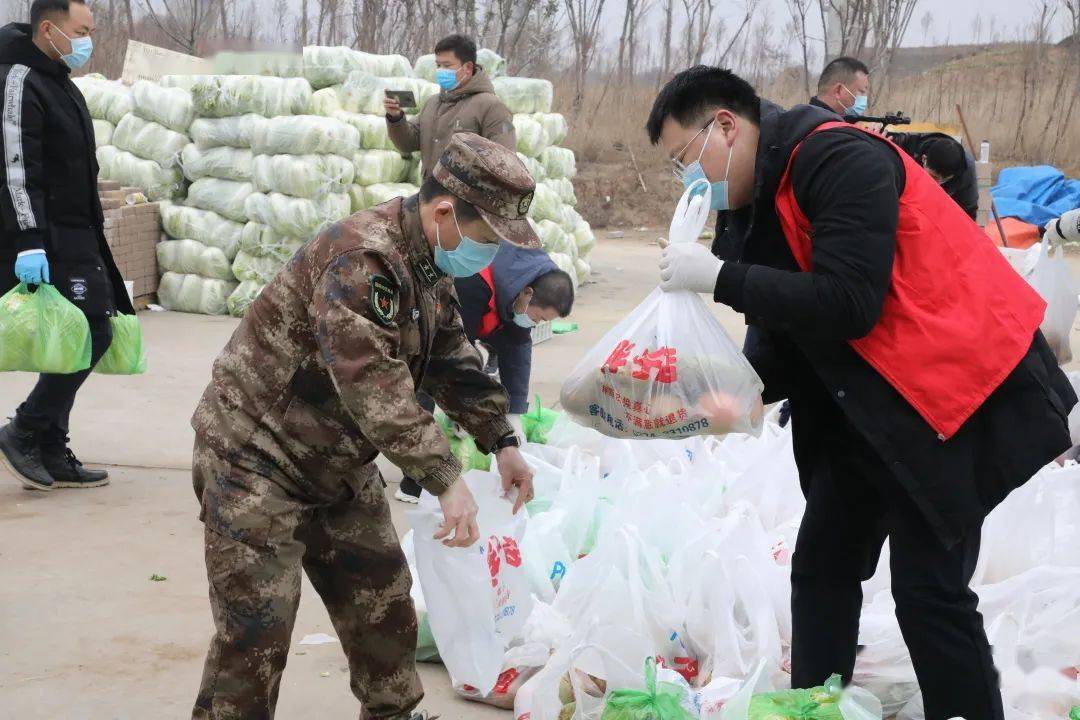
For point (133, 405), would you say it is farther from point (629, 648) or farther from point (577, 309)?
point (577, 309)

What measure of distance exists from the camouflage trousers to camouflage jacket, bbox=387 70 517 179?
13.0 feet

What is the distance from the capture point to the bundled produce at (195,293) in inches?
327

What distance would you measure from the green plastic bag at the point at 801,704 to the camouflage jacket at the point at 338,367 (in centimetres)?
78

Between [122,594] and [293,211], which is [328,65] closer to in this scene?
[293,211]

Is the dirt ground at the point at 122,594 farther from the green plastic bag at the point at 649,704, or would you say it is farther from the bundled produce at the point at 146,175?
the bundled produce at the point at 146,175

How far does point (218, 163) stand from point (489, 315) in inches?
188

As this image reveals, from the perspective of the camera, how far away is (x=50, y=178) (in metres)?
4.26

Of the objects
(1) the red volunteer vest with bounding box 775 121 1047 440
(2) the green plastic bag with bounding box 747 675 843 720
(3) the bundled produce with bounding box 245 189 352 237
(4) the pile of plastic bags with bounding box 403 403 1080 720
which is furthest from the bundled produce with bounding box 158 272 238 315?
(1) the red volunteer vest with bounding box 775 121 1047 440

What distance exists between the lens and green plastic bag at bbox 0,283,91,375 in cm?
403

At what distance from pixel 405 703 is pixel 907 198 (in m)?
1.46

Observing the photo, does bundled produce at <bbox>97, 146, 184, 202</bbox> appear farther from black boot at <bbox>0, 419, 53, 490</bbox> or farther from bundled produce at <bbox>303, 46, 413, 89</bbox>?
black boot at <bbox>0, 419, 53, 490</bbox>

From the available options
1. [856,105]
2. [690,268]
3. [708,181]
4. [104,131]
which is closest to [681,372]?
[690,268]

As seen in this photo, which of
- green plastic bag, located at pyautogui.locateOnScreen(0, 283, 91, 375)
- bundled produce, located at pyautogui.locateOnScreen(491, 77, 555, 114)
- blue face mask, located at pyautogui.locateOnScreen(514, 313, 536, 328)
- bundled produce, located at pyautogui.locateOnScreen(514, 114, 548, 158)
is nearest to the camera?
green plastic bag, located at pyautogui.locateOnScreen(0, 283, 91, 375)

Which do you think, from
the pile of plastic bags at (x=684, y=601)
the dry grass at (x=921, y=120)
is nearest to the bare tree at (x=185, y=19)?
the dry grass at (x=921, y=120)
